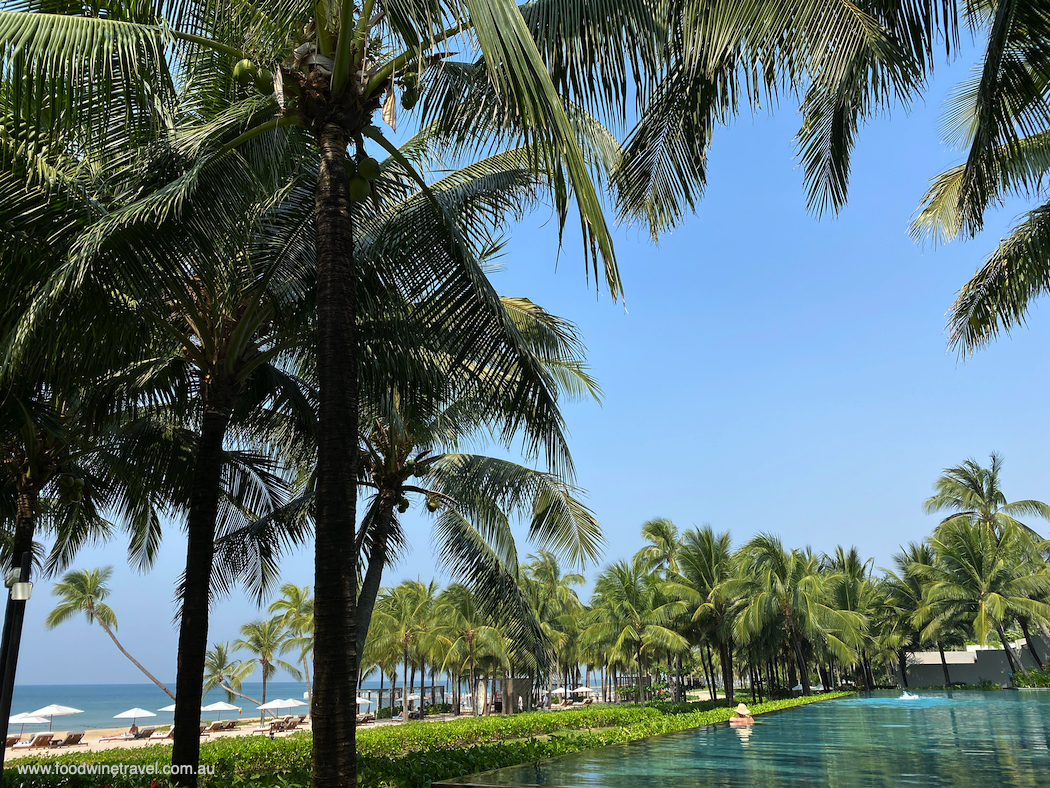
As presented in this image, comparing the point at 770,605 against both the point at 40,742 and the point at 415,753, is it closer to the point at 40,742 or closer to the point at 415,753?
the point at 415,753

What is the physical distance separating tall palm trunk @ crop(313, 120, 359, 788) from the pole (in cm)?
444

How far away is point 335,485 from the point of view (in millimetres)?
4836

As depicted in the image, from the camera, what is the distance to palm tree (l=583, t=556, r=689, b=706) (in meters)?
29.5

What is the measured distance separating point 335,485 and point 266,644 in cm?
5413

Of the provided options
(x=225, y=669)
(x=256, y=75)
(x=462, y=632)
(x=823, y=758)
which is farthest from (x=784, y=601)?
(x=225, y=669)

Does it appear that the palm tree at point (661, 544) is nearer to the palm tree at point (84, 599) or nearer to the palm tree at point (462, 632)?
the palm tree at point (462, 632)

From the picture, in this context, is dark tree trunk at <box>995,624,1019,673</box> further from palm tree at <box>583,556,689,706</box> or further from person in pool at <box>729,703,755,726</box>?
person in pool at <box>729,703,755,726</box>

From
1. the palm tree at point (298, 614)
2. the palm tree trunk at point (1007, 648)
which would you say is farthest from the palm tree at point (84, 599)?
the palm tree trunk at point (1007, 648)

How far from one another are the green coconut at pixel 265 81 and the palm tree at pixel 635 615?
27081mm

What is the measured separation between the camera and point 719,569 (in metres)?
30.7

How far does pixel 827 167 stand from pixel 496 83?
523 centimetres

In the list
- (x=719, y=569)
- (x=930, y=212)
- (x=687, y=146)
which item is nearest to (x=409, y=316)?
(x=687, y=146)

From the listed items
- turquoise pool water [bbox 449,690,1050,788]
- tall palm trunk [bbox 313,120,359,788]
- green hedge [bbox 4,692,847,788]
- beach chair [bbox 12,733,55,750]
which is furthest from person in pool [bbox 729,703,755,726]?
beach chair [bbox 12,733,55,750]

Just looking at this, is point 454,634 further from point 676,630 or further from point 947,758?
point 947,758
